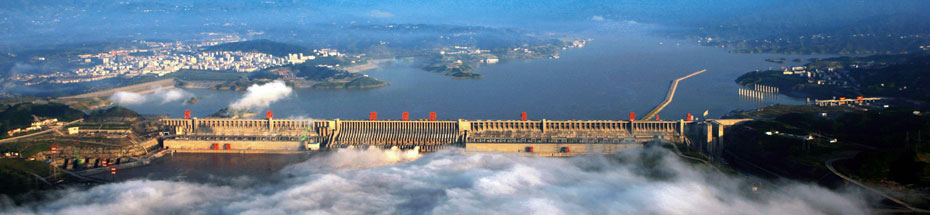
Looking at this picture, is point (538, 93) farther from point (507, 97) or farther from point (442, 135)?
point (442, 135)

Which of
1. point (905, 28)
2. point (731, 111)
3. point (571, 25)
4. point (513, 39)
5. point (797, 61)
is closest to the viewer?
point (731, 111)

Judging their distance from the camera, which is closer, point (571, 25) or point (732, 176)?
point (732, 176)

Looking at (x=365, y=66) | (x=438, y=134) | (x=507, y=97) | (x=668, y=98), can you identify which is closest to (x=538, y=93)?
(x=507, y=97)

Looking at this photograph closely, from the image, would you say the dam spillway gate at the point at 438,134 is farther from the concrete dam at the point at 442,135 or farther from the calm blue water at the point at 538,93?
the calm blue water at the point at 538,93

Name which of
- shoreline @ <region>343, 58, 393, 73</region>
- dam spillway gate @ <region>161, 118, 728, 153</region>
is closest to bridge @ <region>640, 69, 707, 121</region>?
dam spillway gate @ <region>161, 118, 728, 153</region>

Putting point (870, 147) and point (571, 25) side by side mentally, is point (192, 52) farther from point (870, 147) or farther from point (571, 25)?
point (571, 25)

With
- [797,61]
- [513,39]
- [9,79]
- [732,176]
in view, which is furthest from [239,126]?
[513,39]
